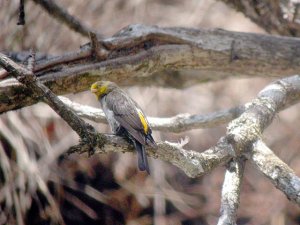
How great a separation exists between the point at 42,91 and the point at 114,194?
342cm

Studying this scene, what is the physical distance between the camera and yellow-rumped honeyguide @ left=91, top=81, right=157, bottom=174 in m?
2.64

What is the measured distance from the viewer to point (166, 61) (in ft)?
12.3

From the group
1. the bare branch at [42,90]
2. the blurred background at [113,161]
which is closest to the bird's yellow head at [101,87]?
the bare branch at [42,90]

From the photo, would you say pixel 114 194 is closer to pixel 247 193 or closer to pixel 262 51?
pixel 247 193

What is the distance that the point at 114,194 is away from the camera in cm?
555

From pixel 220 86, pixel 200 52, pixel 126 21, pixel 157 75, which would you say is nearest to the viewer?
pixel 200 52

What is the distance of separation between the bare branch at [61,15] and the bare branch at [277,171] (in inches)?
73.2

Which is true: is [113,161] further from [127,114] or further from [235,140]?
[235,140]

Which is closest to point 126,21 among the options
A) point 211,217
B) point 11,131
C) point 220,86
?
point 220,86

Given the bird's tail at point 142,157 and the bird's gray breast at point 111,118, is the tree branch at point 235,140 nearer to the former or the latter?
the bird's tail at point 142,157

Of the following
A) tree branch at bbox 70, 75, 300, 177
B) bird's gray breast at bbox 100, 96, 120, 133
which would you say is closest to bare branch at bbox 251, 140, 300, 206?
tree branch at bbox 70, 75, 300, 177

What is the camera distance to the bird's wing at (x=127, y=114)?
8.89ft

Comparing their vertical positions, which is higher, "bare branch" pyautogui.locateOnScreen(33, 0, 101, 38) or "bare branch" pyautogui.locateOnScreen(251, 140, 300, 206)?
"bare branch" pyautogui.locateOnScreen(33, 0, 101, 38)

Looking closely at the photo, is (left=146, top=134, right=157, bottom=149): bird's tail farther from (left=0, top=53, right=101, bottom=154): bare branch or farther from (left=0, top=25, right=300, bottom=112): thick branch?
(left=0, top=25, right=300, bottom=112): thick branch
